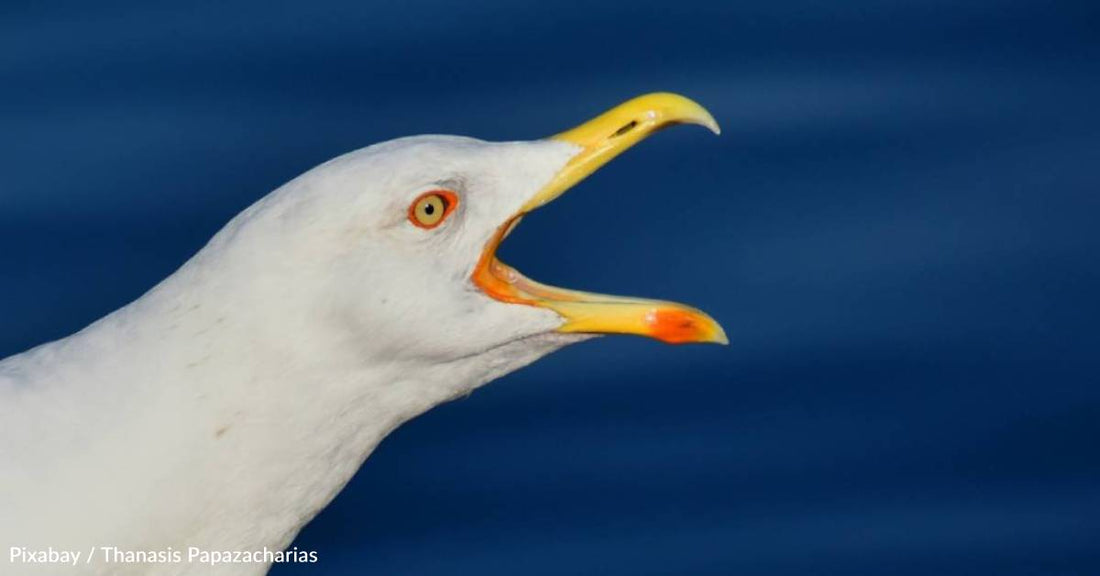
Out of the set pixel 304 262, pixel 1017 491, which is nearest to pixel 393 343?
pixel 304 262

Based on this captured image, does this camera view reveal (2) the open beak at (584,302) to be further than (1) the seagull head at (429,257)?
Yes

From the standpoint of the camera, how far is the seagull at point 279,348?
5.75m

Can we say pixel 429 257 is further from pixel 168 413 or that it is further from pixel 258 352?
pixel 168 413

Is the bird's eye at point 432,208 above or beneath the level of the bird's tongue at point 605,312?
above

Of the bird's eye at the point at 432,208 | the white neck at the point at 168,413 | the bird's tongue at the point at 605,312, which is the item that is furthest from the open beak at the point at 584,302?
the white neck at the point at 168,413

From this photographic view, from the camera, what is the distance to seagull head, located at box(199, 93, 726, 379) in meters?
5.73

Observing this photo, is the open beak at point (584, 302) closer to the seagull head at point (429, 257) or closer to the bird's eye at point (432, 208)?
the seagull head at point (429, 257)

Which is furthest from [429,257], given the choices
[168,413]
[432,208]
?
[168,413]

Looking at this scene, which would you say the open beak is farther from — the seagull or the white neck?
the white neck

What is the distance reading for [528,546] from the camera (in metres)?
7.70

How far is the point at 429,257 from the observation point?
19.1 feet

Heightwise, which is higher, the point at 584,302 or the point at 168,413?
the point at 584,302

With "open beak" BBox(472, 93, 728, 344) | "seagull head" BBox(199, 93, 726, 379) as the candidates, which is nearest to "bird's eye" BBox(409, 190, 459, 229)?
"seagull head" BBox(199, 93, 726, 379)

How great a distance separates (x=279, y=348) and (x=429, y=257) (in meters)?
0.37
